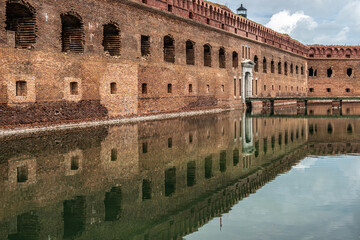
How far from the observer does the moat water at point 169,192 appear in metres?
3.78

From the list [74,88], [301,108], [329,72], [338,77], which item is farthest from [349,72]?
[74,88]

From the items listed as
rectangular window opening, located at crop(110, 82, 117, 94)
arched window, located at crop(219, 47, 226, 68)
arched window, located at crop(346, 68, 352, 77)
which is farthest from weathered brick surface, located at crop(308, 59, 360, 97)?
rectangular window opening, located at crop(110, 82, 117, 94)

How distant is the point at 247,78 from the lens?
96.9 feet

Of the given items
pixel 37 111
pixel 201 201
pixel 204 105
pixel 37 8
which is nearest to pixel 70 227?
pixel 201 201

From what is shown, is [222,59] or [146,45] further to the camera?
[222,59]

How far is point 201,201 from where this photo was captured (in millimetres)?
4738

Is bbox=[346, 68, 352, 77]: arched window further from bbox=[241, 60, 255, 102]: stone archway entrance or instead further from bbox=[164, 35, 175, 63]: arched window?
bbox=[164, 35, 175, 63]: arched window

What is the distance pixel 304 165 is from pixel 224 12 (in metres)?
20.3

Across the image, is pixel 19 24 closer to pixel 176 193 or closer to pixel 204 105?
pixel 176 193

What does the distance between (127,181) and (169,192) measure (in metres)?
0.86

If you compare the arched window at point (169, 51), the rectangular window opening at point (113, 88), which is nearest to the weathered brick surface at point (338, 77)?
the arched window at point (169, 51)

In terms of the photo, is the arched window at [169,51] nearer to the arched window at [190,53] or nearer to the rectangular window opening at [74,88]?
the arched window at [190,53]

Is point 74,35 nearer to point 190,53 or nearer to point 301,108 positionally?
point 190,53

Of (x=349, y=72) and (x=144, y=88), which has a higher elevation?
(x=349, y=72)
